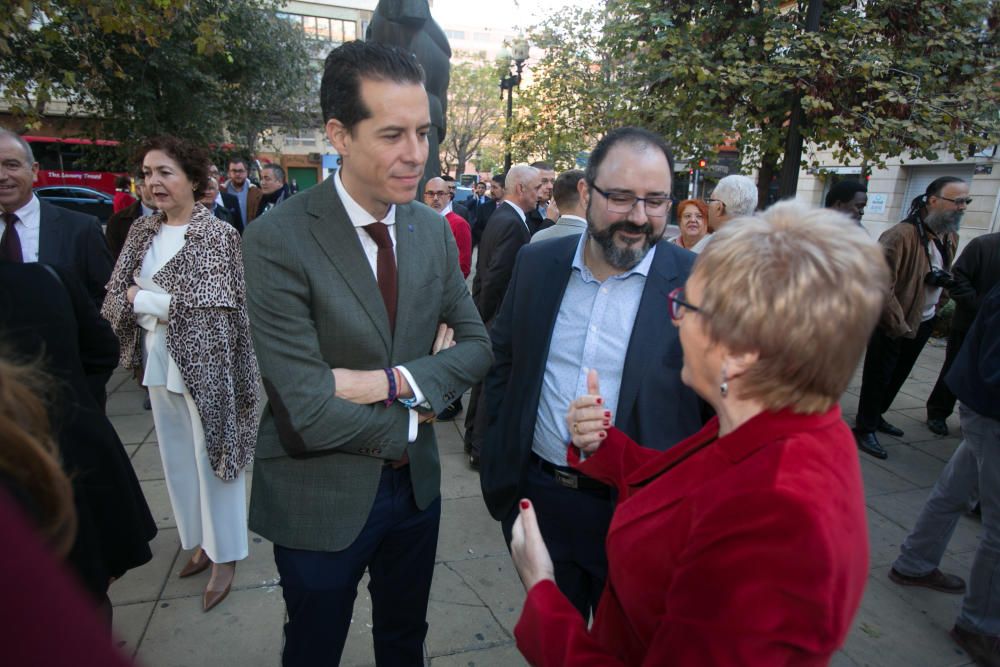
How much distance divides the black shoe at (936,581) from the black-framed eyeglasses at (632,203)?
2.76 metres

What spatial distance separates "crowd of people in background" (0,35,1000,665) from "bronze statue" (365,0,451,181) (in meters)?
3.68

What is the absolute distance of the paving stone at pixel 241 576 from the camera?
2.88 m

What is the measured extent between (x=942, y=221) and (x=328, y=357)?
212 inches

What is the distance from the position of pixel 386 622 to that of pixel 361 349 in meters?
1.04

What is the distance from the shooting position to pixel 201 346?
8.18 ft

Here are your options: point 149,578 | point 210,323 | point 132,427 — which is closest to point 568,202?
point 210,323

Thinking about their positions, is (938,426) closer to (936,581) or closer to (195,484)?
(936,581)

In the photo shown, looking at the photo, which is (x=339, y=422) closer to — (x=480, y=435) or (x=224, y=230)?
(x=224, y=230)

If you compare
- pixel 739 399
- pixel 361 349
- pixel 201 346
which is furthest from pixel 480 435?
pixel 739 399

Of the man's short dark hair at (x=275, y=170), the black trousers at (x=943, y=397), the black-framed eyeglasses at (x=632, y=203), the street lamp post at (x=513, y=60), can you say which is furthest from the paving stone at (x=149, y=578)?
the street lamp post at (x=513, y=60)

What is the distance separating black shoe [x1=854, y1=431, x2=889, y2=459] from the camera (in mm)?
4824

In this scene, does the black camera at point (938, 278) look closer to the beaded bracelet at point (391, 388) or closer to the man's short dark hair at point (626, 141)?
the man's short dark hair at point (626, 141)

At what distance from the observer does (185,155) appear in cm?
276

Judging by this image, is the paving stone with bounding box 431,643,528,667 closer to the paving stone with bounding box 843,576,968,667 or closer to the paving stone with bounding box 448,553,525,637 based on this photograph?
the paving stone with bounding box 448,553,525,637
